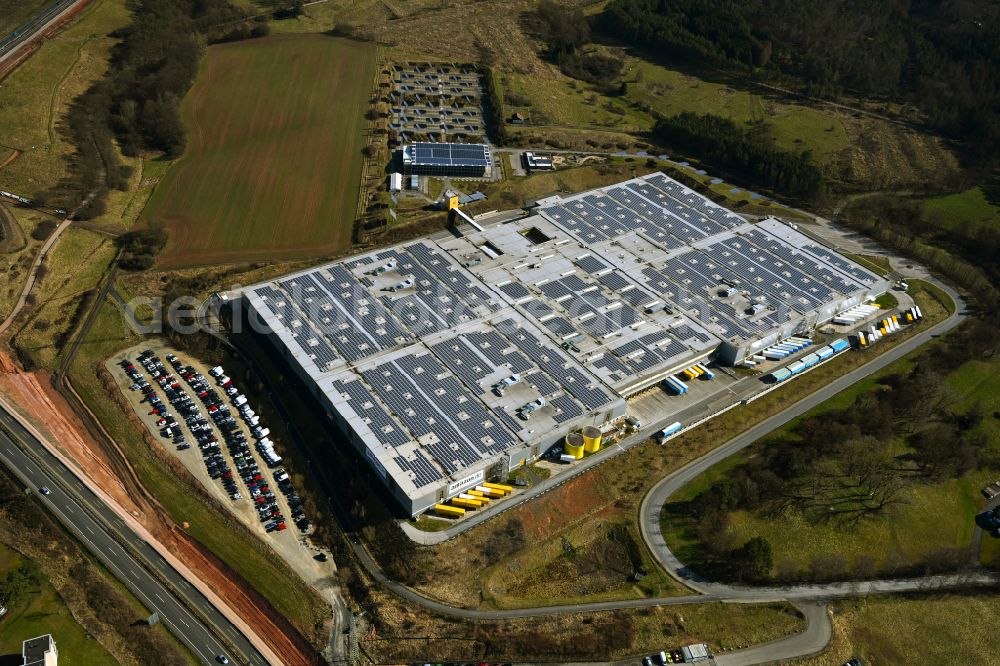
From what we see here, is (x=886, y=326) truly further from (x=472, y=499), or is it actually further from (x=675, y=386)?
(x=472, y=499)

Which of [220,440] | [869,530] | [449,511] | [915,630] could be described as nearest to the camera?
[915,630]

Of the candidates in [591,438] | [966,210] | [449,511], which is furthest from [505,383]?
[966,210]

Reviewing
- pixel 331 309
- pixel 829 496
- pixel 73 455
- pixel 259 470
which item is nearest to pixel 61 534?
pixel 73 455

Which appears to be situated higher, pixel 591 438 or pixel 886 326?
pixel 886 326

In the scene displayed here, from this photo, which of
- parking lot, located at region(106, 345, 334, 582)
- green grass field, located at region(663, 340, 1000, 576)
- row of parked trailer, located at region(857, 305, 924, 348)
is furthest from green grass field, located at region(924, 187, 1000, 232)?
parking lot, located at region(106, 345, 334, 582)

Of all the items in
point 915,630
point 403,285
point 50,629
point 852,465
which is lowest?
point 50,629

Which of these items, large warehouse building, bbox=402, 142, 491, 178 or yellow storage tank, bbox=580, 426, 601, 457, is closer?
yellow storage tank, bbox=580, 426, 601, 457

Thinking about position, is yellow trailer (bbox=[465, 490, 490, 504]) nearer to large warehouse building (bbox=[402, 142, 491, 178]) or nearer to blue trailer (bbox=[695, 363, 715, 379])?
blue trailer (bbox=[695, 363, 715, 379])
